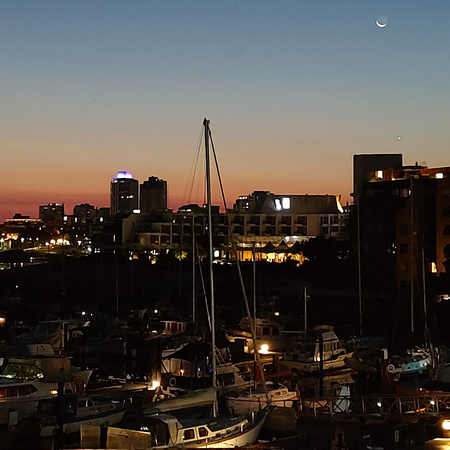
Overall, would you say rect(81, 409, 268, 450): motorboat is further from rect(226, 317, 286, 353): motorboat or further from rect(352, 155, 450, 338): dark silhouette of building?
rect(352, 155, 450, 338): dark silhouette of building

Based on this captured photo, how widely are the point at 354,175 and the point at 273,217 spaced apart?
982 centimetres

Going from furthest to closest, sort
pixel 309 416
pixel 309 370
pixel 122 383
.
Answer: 1. pixel 309 370
2. pixel 122 383
3. pixel 309 416

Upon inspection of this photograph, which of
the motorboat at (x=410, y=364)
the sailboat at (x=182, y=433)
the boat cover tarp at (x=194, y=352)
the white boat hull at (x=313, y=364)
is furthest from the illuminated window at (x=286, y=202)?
the sailboat at (x=182, y=433)

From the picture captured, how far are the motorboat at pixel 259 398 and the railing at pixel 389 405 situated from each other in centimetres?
78

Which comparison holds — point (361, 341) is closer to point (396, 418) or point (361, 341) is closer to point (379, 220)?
point (396, 418)

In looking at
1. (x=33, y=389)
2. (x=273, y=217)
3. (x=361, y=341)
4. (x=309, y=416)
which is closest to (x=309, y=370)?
(x=361, y=341)

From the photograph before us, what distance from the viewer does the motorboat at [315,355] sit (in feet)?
86.4

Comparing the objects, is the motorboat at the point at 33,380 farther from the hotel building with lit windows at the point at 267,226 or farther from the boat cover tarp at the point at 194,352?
the hotel building with lit windows at the point at 267,226

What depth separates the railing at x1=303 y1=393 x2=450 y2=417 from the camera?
18.7 metres

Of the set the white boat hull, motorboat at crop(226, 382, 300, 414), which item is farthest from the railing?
the white boat hull

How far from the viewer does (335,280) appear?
5050 centimetres

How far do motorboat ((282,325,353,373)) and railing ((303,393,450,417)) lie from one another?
5.99 meters

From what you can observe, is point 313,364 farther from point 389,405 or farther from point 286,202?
point 286,202

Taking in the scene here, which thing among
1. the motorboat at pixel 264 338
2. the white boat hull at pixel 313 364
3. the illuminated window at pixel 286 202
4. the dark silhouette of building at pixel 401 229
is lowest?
the white boat hull at pixel 313 364
